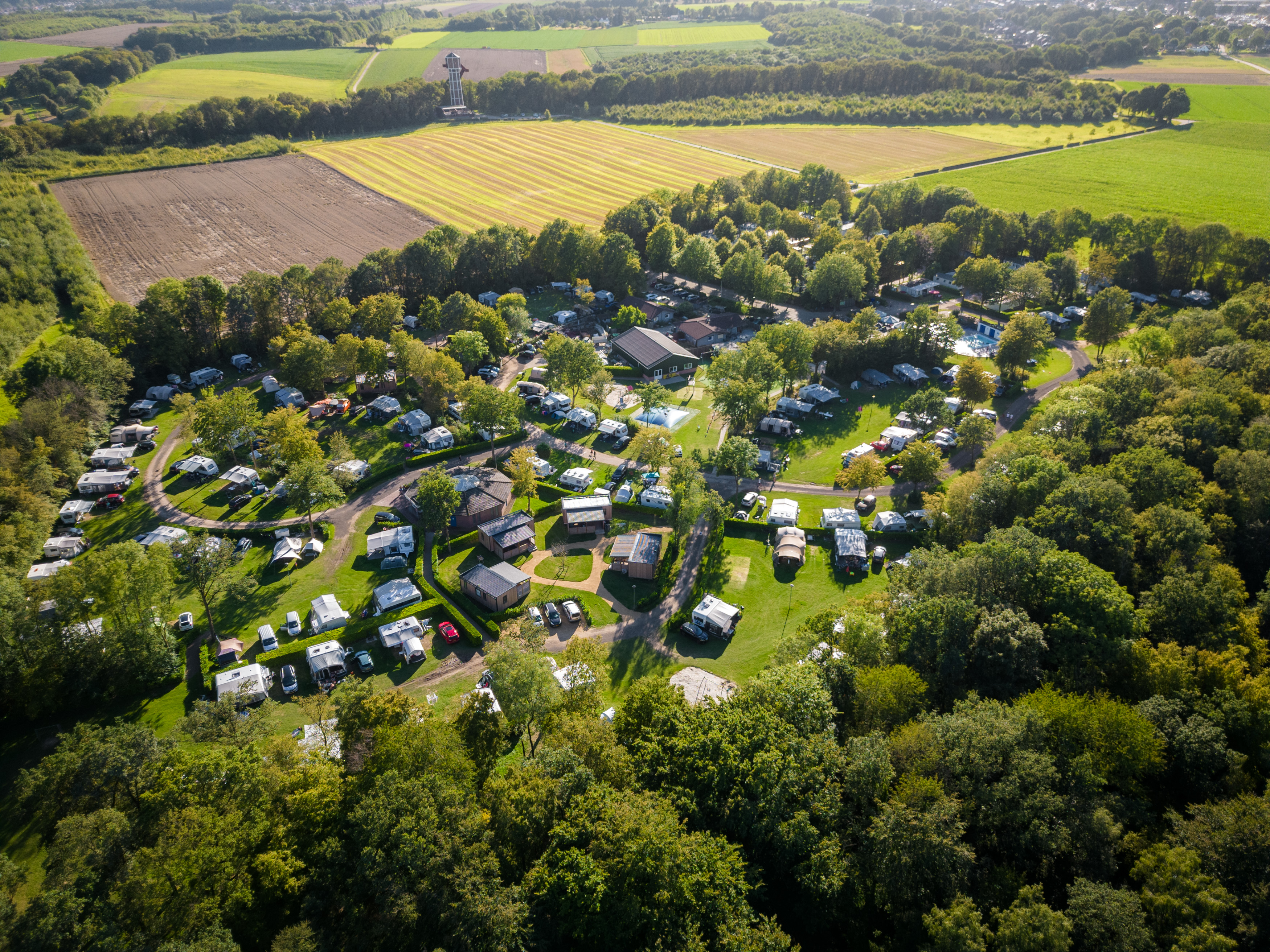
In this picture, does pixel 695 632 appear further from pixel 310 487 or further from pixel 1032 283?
pixel 1032 283

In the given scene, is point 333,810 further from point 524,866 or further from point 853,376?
point 853,376

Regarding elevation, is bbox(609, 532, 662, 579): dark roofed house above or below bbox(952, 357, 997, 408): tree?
below

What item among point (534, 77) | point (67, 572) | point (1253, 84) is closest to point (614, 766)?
point (67, 572)

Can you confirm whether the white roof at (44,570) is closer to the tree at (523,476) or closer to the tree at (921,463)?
the tree at (523,476)

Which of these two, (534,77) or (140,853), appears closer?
(140,853)

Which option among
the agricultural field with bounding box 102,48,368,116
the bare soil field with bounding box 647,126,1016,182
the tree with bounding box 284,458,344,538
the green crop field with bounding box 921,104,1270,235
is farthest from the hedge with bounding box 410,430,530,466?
the agricultural field with bounding box 102,48,368,116

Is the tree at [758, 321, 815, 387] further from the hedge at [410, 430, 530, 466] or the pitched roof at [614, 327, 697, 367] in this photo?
the hedge at [410, 430, 530, 466]
